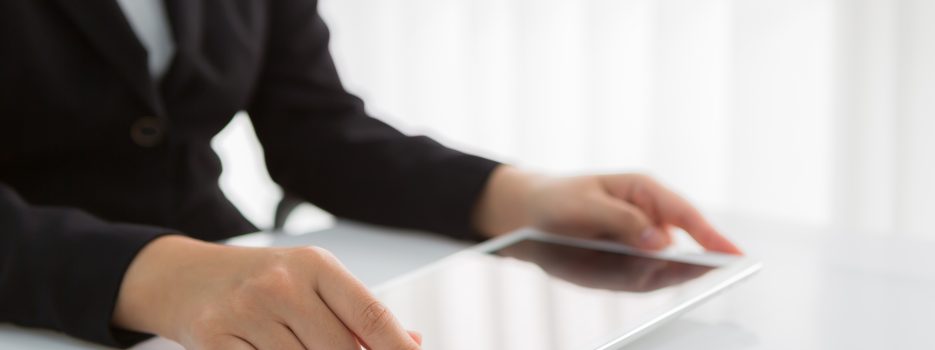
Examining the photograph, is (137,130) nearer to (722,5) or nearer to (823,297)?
(823,297)

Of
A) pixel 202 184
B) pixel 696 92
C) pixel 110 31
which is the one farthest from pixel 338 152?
pixel 696 92

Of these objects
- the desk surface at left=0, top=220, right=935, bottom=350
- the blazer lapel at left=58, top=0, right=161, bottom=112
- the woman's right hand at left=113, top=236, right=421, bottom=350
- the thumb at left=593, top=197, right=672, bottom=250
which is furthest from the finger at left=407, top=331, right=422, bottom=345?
the blazer lapel at left=58, top=0, right=161, bottom=112

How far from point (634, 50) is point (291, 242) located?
42.5 inches

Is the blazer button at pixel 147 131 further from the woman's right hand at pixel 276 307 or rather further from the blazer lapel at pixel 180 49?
the woman's right hand at pixel 276 307

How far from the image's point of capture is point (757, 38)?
5.18 ft

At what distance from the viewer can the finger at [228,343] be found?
0.49m

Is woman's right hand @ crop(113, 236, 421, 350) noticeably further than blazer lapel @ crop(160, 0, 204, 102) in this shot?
No

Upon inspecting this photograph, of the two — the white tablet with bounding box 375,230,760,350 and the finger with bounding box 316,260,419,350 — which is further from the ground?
the finger with bounding box 316,260,419,350

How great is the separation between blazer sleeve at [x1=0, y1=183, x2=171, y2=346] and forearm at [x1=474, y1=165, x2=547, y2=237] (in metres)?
0.31

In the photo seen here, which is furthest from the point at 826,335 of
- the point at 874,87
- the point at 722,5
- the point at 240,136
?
the point at 240,136

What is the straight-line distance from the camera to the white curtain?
1476 millimetres

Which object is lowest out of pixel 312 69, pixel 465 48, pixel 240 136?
pixel 240 136

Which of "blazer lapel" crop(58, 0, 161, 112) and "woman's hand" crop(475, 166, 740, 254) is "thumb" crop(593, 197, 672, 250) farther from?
"blazer lapel" crop(58, 0, 161, 112)

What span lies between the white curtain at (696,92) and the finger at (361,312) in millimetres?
908
